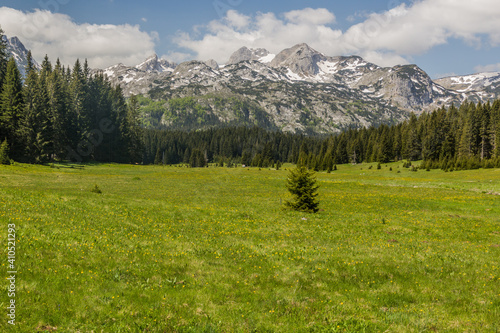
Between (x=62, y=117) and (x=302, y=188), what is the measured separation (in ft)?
292

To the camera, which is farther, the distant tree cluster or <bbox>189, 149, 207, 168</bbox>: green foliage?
<bbox>189, 149, 207, 168</bbox>: green foliage

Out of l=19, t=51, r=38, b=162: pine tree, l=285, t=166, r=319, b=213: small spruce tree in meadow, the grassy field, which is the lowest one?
the grassy field

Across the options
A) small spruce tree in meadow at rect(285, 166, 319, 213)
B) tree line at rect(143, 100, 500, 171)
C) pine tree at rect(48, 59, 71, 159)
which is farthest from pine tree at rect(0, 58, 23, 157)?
small spruce tree in meadow at rect(285, 166, 319, 213)

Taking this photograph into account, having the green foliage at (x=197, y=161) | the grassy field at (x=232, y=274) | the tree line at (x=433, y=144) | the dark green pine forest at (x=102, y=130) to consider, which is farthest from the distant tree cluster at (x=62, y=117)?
the grassy field at (x=232, y=274)

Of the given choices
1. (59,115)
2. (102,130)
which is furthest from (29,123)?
(102,130)

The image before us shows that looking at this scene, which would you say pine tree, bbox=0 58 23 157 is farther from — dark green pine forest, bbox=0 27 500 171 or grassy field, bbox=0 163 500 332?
grassy field, bbox=0 163 500 332

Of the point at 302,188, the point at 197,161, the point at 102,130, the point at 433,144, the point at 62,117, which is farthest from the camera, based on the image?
the point at 197,161

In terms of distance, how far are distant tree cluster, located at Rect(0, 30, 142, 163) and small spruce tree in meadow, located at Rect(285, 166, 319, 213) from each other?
202 feet

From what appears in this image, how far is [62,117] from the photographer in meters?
88.1

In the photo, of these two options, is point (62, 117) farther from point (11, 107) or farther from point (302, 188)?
point (302, 188)

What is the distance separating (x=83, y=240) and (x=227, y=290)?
26.3ft

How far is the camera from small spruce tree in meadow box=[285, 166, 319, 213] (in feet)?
92.6

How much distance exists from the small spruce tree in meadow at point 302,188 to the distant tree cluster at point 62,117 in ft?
202

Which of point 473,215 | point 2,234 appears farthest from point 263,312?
point 473,215
